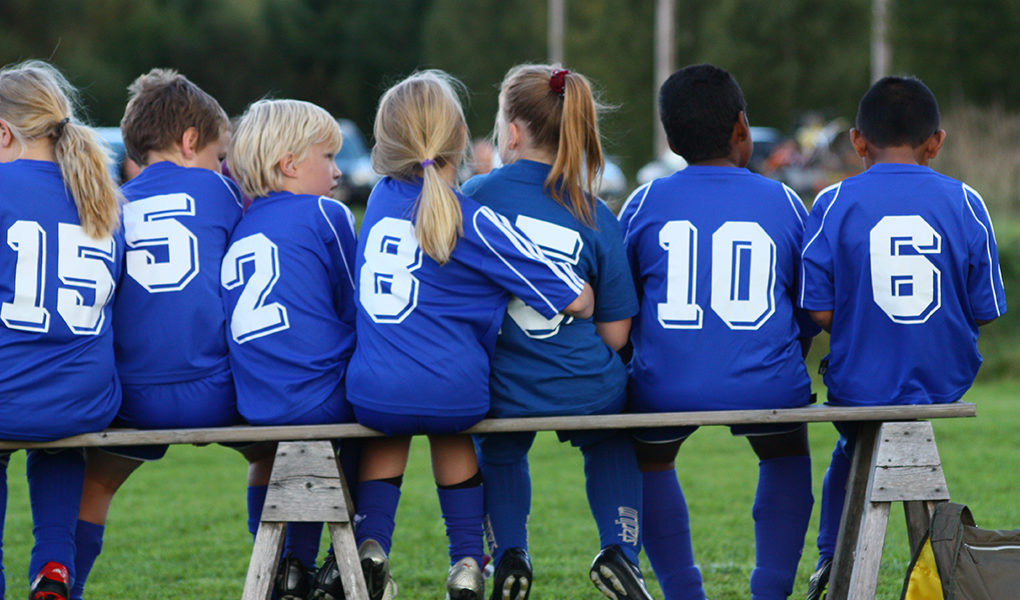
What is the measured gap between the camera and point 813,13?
33094 mm

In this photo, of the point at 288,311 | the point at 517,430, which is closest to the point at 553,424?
the point at 517,430

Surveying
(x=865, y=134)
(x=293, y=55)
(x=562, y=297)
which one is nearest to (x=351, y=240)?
(x=562, y=297)

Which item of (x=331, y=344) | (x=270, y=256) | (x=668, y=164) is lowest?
(x=331, y=344)

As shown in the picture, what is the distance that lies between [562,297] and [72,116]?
5.29ft

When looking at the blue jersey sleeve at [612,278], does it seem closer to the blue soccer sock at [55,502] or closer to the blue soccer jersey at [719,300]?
the blue soccer jersey at [719,300]

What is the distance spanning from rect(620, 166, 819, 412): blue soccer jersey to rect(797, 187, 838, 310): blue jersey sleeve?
6 cm

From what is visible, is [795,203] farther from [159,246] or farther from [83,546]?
[83,546]

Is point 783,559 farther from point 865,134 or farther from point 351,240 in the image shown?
point 351,240

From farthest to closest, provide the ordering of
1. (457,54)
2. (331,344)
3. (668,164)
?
(457,54) → (668,164) → (331,344)

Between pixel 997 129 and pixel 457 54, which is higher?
pixel 457 54

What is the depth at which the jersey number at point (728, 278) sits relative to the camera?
365cm

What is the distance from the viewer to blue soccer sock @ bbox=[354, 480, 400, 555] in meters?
3.65

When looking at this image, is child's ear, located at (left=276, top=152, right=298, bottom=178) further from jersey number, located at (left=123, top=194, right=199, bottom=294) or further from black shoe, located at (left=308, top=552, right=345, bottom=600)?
black shoe, located at (left=308, top=552, right=345, bottom=600)

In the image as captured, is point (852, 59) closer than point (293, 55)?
Yes
